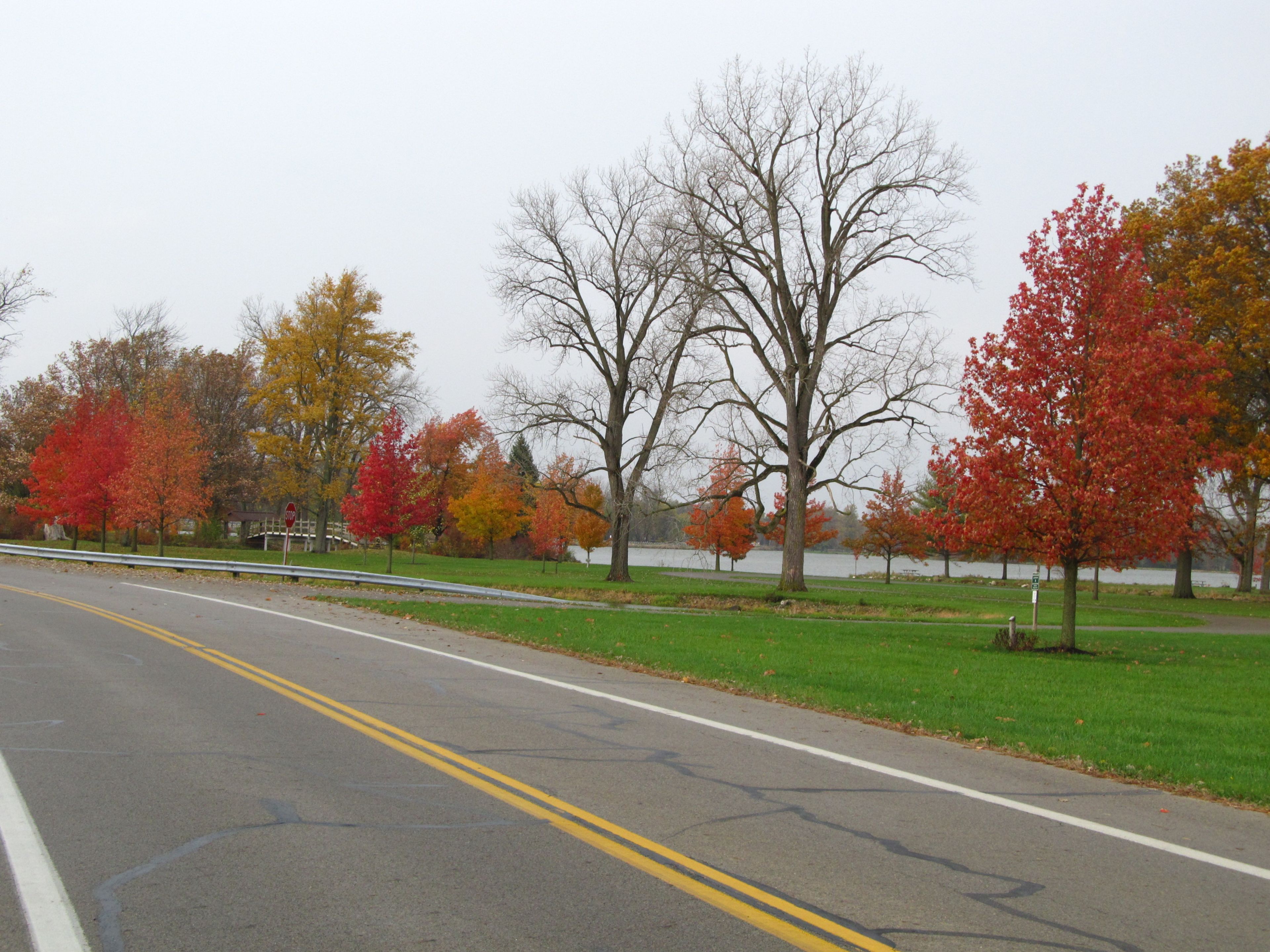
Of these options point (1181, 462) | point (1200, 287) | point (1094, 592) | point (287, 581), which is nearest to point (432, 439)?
point (287, 581)

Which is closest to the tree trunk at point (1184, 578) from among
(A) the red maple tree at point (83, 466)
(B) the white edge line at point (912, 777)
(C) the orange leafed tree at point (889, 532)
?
(C) the orange leafed tree at point (889, 532)

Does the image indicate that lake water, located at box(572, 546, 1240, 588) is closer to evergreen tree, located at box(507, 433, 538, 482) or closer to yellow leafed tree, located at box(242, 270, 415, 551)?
evergreen tree, located at box(507, 433, 538, 482)

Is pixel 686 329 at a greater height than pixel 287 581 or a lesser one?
greater

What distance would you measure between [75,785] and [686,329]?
29378 millimetres

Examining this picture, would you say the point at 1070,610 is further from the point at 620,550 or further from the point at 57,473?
the point at 57,473

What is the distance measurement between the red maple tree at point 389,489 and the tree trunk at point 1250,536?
37.1 meters

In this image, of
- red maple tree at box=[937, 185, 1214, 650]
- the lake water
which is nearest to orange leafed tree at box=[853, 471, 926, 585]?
the lake water

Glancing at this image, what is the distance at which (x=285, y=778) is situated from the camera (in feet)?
21.5

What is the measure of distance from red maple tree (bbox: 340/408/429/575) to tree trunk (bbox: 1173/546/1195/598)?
33437 mm

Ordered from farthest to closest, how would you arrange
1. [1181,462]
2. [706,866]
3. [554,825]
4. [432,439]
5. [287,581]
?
[432,439], [287,581], [1181,462], [554,825], [706,866]

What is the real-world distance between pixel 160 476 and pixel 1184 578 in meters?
45.6

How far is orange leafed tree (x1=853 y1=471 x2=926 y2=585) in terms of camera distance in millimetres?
56844

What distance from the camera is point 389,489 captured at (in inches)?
1485

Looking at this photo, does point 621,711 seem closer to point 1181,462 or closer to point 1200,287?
point 1181,462
